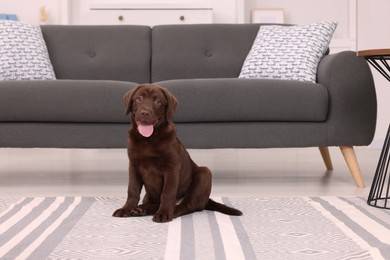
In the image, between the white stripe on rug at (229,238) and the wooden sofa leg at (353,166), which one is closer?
the white stripe on rug at (229,238)

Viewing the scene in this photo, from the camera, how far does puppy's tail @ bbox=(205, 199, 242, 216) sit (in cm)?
206

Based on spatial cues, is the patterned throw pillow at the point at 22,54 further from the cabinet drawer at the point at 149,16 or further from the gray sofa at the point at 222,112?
the cabinet drawer at the point at 149,16

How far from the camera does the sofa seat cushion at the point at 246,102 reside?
2.82 m

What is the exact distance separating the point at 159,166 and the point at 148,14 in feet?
12.0

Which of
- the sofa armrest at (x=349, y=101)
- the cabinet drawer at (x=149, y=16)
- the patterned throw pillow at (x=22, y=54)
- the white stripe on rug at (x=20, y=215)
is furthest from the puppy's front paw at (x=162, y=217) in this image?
the cabinet drawer at (x=149, y=16)

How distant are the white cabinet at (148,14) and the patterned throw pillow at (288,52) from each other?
2012 millimetres

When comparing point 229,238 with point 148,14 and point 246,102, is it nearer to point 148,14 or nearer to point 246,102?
point 246,102

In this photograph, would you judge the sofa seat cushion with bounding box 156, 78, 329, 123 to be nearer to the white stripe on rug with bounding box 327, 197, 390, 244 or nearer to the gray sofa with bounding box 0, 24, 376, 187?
the gray sofa with bounding box 0, 24, 376, 187

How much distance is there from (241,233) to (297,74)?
1548mm

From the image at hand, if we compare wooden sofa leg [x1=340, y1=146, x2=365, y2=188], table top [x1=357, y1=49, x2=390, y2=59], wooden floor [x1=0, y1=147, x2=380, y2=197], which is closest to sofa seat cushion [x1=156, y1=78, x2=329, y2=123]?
wooden sofa leg [x1=340, y1=146, x2=365, y2=188]

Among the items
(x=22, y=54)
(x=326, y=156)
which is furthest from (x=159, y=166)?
(x=326, y=156)

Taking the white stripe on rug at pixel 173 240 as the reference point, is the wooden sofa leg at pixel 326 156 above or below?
below

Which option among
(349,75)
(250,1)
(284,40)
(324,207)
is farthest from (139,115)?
(250,1)

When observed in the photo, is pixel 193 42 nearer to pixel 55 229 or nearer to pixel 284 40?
pixel 284 40
